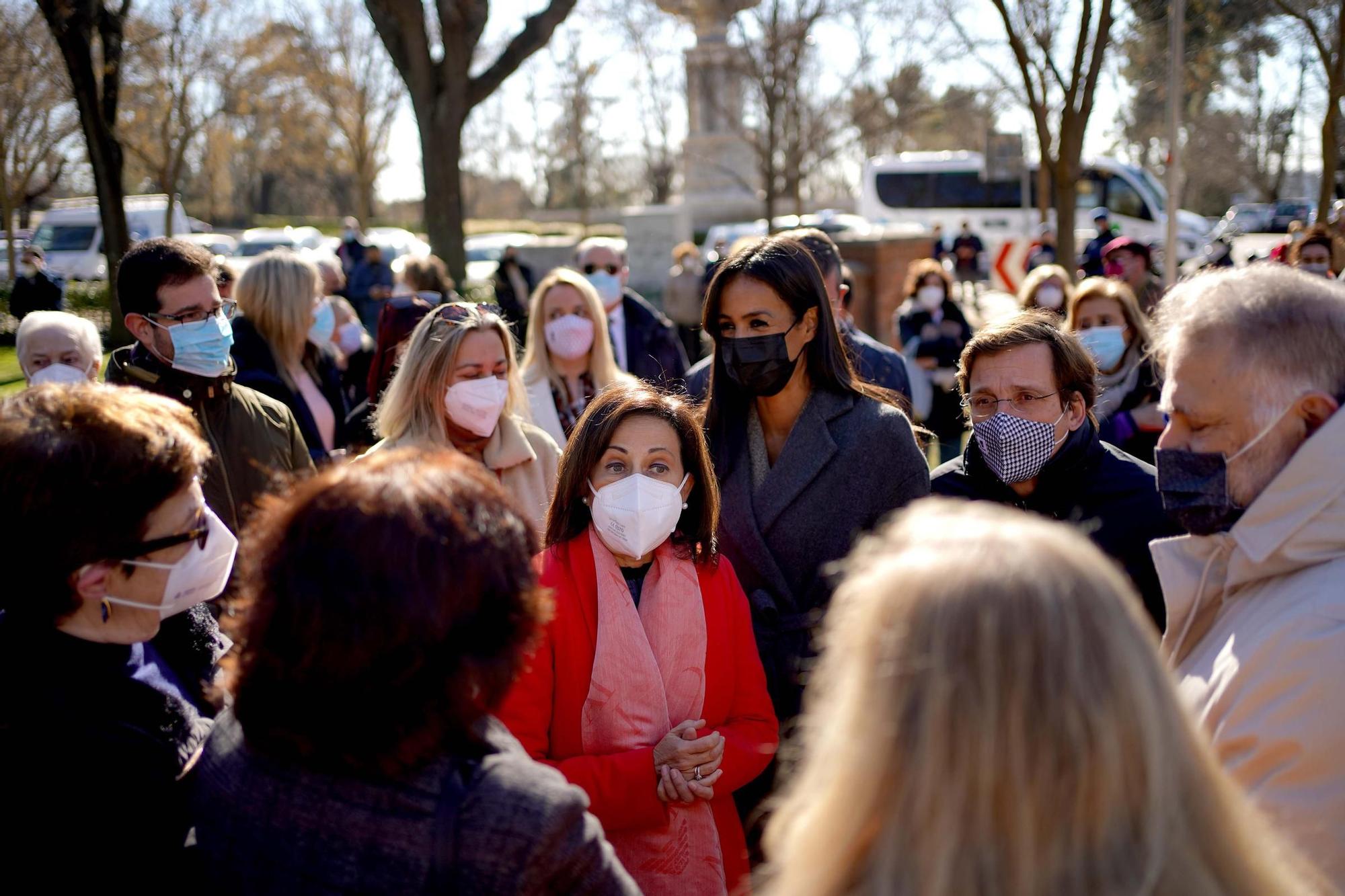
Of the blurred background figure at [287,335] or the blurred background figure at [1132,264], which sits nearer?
the blurred background figure at [287,335]

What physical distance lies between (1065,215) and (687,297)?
455 cm

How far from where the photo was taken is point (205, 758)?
1836 millimetres

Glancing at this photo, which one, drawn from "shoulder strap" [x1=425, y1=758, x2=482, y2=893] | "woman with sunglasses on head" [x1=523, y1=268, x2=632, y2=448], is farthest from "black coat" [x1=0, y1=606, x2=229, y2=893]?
"woman with sunglasses on head" [x1=523, y1=268, x2=632, y2=448]

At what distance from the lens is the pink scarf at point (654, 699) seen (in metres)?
2.79

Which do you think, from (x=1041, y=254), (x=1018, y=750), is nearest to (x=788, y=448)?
(x=1018, y=750)

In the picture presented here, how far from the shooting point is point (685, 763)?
2740 millimetres

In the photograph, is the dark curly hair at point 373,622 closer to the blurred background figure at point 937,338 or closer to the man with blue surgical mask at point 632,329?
the man with blue surgical mask at point 632,329

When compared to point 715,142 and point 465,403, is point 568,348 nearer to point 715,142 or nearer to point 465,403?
point 465,403

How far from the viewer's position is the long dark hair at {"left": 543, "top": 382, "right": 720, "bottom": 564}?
3.19 metres

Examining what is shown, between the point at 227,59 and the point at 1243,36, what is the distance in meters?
24.6

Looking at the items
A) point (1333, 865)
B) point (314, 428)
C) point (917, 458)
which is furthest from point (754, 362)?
point (314, 428)

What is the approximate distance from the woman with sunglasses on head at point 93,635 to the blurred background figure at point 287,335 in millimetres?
3397

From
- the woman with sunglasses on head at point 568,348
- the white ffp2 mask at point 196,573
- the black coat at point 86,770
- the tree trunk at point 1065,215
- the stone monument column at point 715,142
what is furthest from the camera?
the stone monument column at point 715,142

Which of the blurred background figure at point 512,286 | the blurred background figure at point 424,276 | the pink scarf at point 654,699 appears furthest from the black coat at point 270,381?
the blurred background figure at point 512,286
